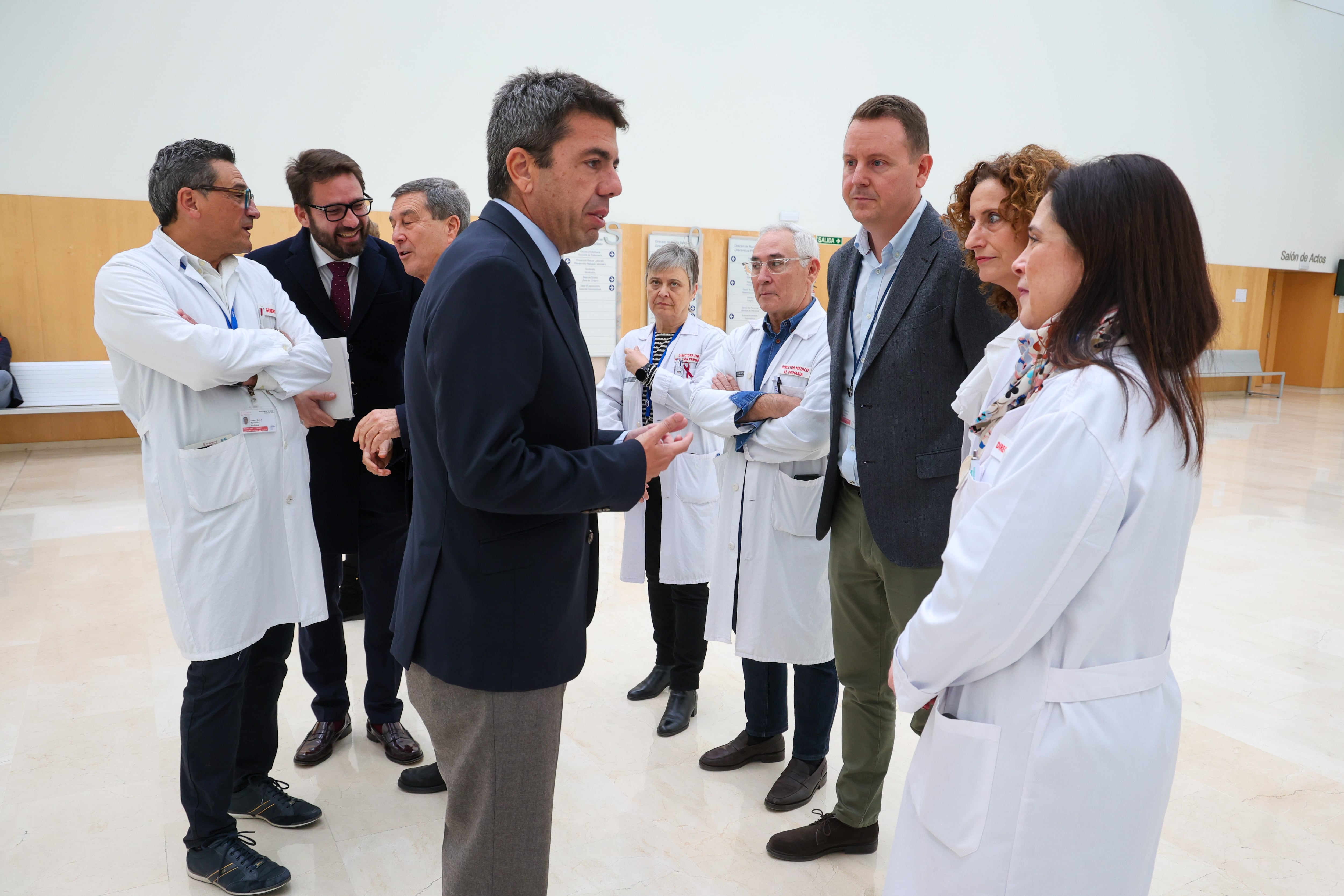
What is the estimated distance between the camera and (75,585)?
14.5 ft

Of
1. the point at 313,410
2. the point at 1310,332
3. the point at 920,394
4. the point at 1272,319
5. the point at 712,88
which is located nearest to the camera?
the point at 920,394

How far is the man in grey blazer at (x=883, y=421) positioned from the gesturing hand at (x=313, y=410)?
1592mm

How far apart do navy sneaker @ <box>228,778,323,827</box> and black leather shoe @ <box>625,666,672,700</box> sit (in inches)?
50.5

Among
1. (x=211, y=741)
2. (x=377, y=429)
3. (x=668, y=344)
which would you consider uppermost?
(x=668, y=344)

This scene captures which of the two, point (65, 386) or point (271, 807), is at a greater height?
point (65, 386)

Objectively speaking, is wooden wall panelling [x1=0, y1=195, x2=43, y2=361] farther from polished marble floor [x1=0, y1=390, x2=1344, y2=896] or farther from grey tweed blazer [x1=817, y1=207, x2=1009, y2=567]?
grey tweed blazer [x1=817, y1=207, x2=1009, y2=567]

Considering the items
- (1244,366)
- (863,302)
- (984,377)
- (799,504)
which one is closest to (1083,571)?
(984,377)

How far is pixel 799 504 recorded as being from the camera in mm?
2693

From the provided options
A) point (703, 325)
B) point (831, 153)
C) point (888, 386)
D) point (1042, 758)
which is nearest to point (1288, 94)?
point (831, 153)

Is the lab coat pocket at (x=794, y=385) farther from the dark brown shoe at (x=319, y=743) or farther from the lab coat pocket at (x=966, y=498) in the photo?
the dark brown shoe at (x=319, y=743)

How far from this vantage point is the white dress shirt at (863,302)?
2.26 meters

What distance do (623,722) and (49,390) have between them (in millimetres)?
7264

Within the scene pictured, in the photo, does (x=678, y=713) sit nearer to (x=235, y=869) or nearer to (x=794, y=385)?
(x=794, y=385)

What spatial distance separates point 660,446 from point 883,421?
0.82m
